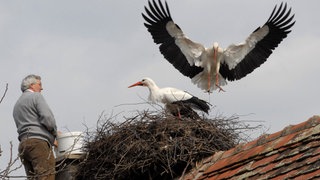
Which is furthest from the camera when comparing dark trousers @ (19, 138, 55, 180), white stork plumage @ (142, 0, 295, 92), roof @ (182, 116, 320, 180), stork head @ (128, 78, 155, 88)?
white stork plumage @ (142, 0, 295, 92)

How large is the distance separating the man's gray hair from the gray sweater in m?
0.16

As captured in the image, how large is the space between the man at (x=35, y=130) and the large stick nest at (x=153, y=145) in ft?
1.16

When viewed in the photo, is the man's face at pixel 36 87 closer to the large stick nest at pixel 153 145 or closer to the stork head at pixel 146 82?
the large stick nest at pixel 153 145

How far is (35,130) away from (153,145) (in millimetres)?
1072

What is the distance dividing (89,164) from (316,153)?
2.84 m

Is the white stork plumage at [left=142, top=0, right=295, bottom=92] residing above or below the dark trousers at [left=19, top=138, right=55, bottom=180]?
above

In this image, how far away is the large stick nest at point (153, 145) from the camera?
674cm

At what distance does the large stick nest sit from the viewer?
22.1ft

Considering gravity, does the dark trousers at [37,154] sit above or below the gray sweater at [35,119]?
below

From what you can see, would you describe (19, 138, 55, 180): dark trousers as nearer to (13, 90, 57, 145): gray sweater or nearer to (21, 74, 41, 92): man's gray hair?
(13, 90, 57, 145): gray sweater

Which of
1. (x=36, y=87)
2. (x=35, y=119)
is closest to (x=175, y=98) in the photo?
(x=36, y=87)

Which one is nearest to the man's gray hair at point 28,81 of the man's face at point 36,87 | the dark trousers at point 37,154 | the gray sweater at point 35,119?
the man's face at point 36,87

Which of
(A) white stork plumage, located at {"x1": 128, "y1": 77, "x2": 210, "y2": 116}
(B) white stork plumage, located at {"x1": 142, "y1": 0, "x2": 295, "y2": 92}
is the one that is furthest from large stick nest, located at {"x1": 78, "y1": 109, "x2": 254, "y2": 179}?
(B) white stork plumage, located at {"x1": 142, "y1": 0, "x2": 295, "y2": 92}

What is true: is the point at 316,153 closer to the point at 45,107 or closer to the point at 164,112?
the point at 45,107
